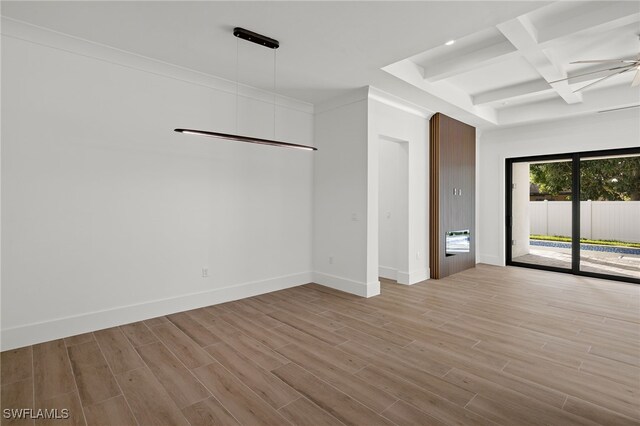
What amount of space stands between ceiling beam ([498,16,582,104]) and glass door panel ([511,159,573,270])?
2344mm

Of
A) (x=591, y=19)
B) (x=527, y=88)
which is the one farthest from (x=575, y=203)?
(x=591, y=19)

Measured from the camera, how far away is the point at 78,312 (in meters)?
3.40

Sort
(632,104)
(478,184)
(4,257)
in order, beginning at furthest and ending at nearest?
(478,184) → (632,104) → (4,257)

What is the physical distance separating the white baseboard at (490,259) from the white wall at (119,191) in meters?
5.04

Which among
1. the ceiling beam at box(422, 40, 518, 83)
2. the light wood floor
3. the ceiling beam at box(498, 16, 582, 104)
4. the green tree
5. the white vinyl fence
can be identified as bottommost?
the light wood floor

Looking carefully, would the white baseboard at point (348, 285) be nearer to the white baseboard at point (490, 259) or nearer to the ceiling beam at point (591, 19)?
the ceiling beam at point (591, 19)

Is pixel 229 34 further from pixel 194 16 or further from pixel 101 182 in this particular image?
pixel 101 182

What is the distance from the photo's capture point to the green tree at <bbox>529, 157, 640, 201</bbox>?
5.77 metres

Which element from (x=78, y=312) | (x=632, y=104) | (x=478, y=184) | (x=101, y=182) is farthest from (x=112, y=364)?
(x=632, y=104)

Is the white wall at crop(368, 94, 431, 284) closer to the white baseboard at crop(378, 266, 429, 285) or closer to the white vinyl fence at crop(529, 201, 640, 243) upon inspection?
the white baseboard at crop(378, 266, 429, 285)

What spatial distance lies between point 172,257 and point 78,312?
1.08 metres

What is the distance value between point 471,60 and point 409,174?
194 centimetres
